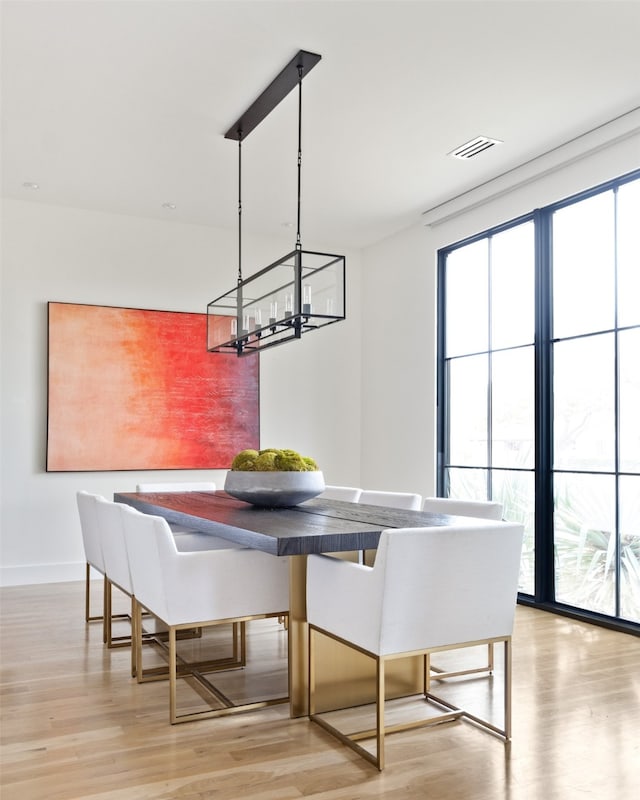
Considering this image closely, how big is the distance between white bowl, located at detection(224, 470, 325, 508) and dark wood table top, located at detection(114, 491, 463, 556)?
0.19ft

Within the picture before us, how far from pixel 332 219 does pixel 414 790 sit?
460cm

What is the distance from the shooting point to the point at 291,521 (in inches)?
116

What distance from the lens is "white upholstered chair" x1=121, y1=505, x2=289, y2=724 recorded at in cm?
264

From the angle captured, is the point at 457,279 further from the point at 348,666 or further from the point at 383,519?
the point at 348,666

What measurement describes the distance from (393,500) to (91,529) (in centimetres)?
158

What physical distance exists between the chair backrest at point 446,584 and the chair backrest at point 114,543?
138 centimetres

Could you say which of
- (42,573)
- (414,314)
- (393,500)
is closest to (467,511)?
(393,500)

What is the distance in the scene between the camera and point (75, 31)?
321 centimetres

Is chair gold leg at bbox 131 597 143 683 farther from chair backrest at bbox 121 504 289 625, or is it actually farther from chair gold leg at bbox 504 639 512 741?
chair gold leg at bbox 504 639 512 741

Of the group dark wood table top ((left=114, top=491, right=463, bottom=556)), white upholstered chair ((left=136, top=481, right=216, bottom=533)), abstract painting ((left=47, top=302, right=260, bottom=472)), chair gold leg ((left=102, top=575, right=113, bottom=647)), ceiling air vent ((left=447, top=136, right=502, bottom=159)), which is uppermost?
ceiling air vent ((left=447, top=136, right=502, bottom=159))

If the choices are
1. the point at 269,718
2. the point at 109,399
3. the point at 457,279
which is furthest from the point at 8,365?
the point at 269,718

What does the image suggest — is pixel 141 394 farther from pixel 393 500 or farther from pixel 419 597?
pixel 419 597

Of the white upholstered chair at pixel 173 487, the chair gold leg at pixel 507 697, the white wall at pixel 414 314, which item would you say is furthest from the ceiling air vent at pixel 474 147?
the chair gold leg at pixel 507 697

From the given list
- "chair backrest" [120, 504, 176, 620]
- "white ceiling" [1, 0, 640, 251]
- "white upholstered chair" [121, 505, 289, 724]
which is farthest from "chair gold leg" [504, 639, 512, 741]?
"white ceiling" [1, 0, 640, 251]
